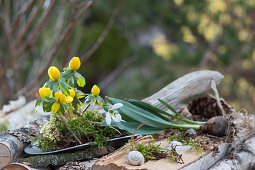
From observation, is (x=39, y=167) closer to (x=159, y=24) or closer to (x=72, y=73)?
(x=72, y=73)

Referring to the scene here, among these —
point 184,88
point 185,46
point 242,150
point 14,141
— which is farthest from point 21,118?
point 185,46

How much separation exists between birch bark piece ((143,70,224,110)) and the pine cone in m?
0.05

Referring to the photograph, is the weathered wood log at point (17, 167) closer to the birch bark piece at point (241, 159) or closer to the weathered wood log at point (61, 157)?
the weathered wood log at point (61, 157)

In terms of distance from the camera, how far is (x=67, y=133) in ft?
3.54

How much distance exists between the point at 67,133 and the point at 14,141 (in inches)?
6.9

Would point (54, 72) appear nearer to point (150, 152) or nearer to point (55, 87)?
point (55, 87)

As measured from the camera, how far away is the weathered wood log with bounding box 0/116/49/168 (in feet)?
3.37

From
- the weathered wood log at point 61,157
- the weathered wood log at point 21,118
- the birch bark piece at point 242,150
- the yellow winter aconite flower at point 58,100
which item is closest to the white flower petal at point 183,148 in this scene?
the birch bark piece at point 242,150

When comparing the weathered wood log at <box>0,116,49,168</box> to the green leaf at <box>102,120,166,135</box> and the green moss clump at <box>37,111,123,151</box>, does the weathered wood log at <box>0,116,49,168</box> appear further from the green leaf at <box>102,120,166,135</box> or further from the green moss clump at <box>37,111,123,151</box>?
the green leaf at <box>102,120,166,135</box>

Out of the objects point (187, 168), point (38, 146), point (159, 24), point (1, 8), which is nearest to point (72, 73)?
point (38, 146)

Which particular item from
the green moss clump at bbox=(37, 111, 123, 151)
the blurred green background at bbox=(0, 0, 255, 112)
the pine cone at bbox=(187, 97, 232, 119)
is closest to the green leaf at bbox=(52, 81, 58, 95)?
the green moss clump at bbox=(37, 111, 123, 151)

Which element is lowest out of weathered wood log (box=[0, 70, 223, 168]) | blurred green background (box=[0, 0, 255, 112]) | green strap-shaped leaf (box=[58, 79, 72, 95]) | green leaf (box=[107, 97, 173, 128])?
green leaf (box=[107, 97, 173, 128])

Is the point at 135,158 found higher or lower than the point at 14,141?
lower

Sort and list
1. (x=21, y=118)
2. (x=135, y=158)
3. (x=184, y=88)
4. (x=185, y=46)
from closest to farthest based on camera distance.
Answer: (x=135, y=158)
(x=184, y=88)
(x=21, y=118)
(x=185, y=46)
